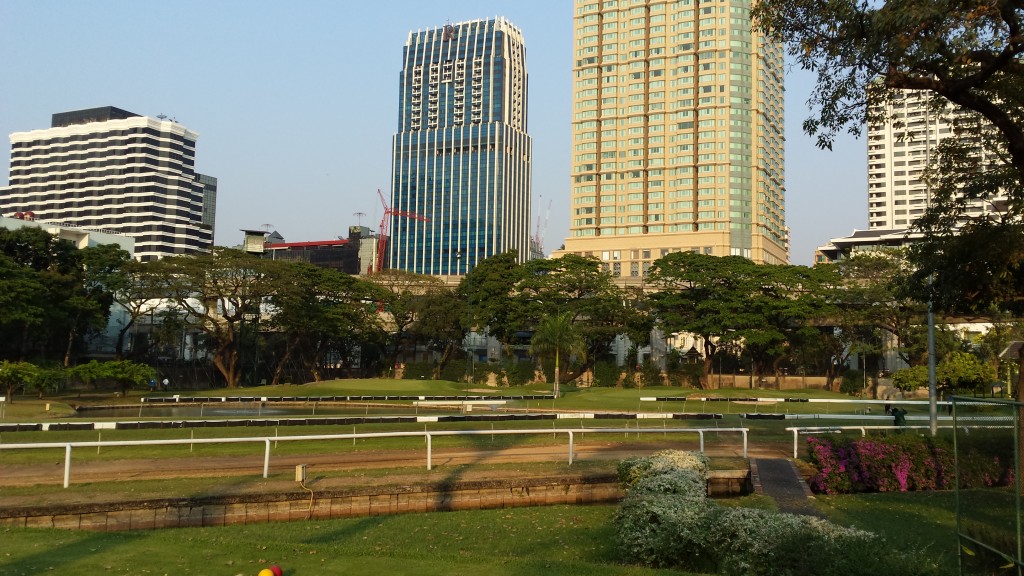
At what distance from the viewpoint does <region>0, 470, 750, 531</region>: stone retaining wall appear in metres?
14.0

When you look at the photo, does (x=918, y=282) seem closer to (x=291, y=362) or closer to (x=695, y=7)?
(x=291, y=362)

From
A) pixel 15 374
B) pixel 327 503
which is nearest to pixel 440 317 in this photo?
pixel 15 374

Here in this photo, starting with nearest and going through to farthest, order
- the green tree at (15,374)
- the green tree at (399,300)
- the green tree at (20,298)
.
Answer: the green tree at (15,374), the green tree at (20,298), the green tree at (399,300)

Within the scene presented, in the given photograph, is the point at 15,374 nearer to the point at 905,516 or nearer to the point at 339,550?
the point at 339,550

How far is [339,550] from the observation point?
11117mm

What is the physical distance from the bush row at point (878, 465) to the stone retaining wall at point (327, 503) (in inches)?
115

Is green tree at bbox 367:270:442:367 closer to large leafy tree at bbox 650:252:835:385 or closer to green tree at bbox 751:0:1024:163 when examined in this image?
large leafy tree at bbox 650:252:835:385

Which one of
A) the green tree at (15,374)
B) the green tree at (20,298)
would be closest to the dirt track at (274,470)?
the green tree at (15,374)

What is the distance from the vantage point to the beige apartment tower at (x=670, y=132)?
454ft

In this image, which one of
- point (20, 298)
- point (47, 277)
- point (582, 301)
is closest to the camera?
point (20, 298)

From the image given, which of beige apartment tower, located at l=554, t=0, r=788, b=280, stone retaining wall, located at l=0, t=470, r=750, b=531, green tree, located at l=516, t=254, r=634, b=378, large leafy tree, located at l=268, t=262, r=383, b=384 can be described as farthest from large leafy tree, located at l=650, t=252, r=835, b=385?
beige apartment tower, located at l=554, t=0, r=788, b=280

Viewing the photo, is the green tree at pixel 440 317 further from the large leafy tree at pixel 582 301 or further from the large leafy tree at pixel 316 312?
the large leafy tree at pixel 582 301

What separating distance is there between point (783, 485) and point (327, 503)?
9991 mm

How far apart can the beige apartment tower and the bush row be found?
117 m
